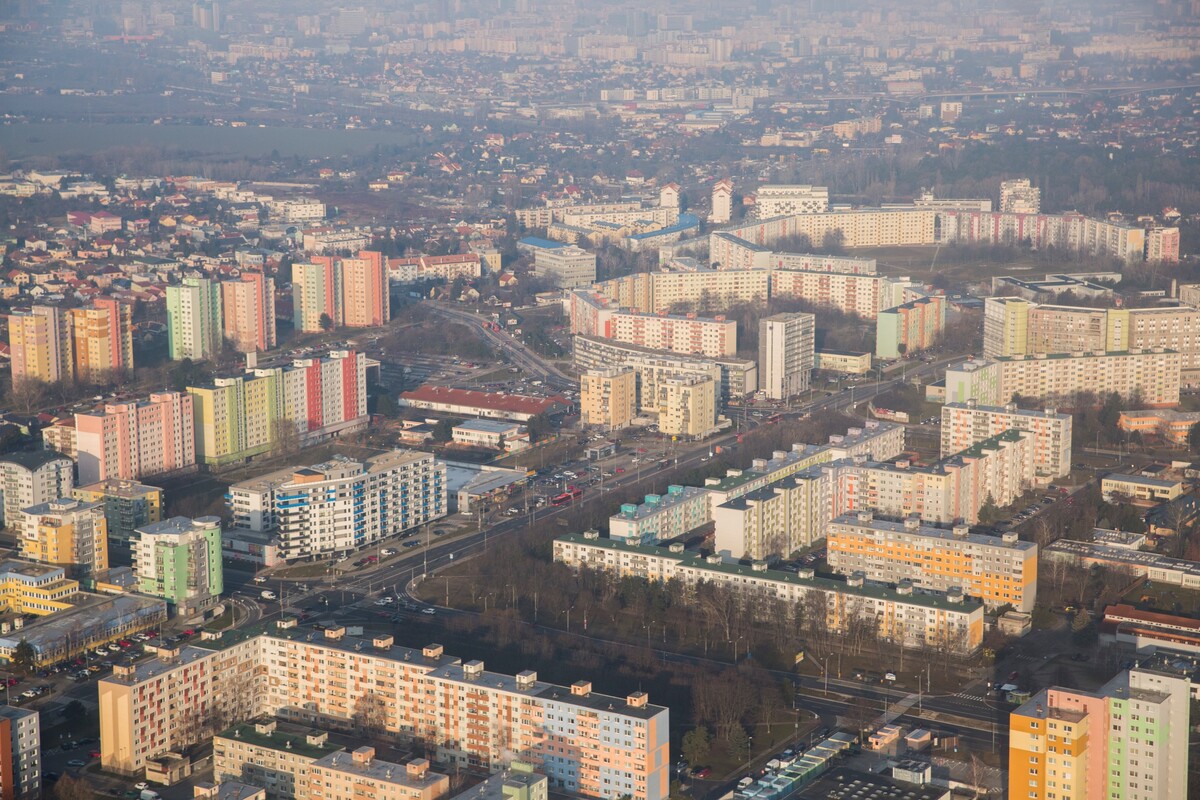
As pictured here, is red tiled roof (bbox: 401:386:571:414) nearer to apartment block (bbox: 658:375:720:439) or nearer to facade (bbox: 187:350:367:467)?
facade (bbox: 187:350:367:467)

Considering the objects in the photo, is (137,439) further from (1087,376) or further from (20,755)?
(1087,376)

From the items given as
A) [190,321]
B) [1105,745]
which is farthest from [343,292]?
[1105,745]

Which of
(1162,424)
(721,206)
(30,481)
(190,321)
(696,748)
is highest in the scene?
(721,206)

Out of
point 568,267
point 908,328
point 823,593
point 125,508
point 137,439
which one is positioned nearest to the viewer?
point 823,593

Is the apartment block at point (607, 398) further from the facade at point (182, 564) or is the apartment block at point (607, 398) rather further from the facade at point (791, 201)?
the facade at point (791, 201)

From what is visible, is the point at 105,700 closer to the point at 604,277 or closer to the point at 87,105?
the point at 604,277

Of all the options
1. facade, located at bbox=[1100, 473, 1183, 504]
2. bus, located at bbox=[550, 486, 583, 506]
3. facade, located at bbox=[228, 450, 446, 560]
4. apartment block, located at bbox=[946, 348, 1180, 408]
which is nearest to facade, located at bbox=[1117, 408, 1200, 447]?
apartment block, located at bbox=[946, 348, 1180, 408]

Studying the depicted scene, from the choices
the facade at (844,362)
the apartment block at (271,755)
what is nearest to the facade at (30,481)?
the apartment block at (271,755)
